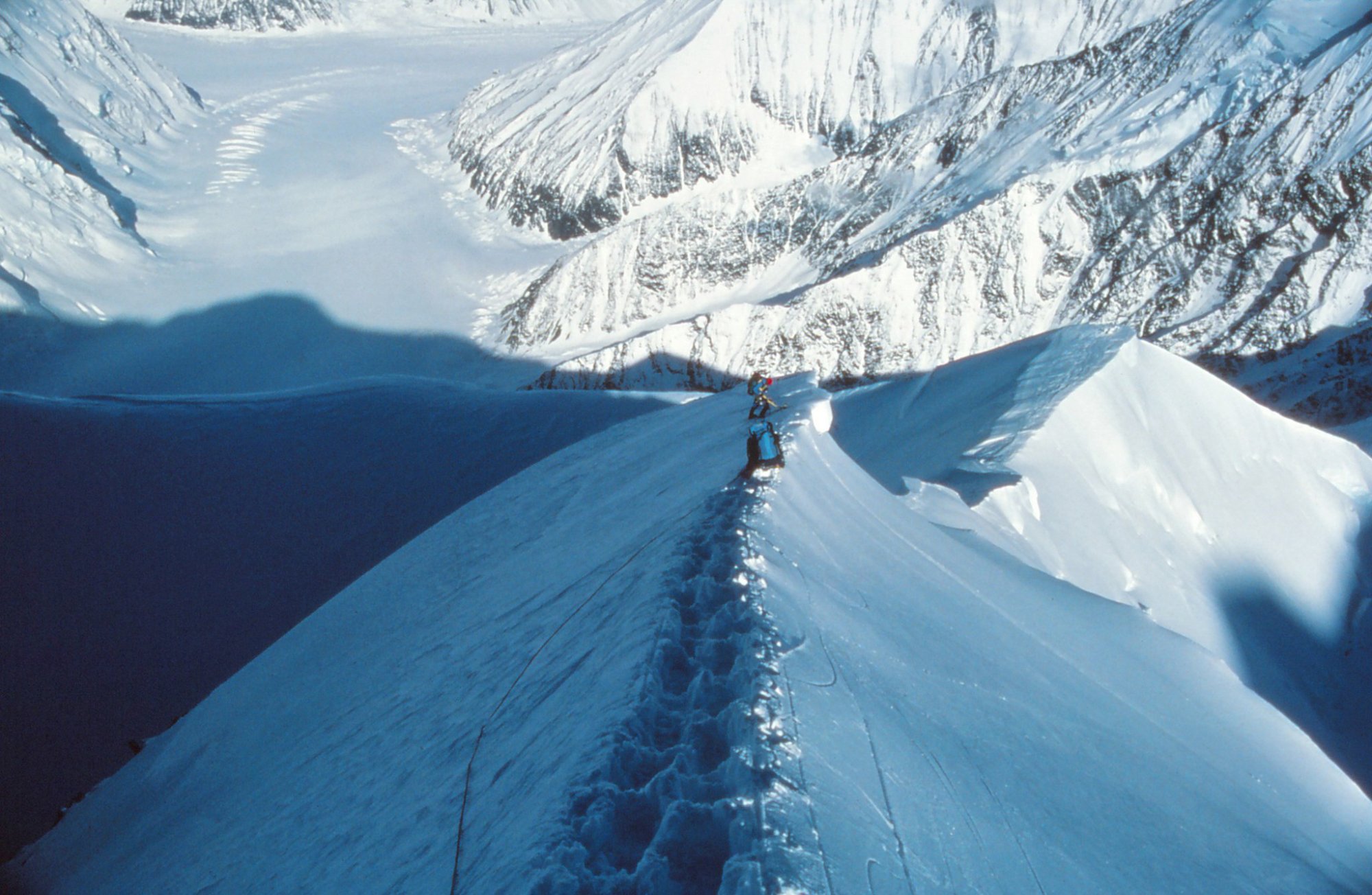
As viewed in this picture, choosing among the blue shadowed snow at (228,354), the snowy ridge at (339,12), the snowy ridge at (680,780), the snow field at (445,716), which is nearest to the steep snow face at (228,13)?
the snowy ridge at (339,12)

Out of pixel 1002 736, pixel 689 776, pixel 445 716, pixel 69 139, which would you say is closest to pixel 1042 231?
pixel 1002 736

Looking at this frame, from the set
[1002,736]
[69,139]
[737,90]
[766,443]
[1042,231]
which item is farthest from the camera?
[737,90]

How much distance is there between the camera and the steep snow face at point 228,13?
427 feet

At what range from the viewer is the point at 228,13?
13225 centimetres

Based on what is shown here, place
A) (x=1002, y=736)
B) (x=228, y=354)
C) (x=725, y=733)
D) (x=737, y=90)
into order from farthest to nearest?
(x=737, y=90) → (x=228, y=354) → (x=1002, y=736) → (x=725, y=733)

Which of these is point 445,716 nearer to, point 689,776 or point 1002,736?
point 689,776

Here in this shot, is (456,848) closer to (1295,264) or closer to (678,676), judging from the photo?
(678,676)

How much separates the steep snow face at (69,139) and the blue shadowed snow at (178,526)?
155 ft

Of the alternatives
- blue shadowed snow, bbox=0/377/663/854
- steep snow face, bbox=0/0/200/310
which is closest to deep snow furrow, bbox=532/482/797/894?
blue shadowed snow, bbox=0/377/663/854

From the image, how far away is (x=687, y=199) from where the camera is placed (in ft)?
305

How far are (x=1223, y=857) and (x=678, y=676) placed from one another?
13.4ft

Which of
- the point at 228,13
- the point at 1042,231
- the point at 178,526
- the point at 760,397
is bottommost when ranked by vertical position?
the point at 178,526

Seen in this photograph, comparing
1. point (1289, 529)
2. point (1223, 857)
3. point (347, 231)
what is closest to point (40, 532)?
point (1223, 857)

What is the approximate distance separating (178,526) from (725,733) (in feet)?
42.9
